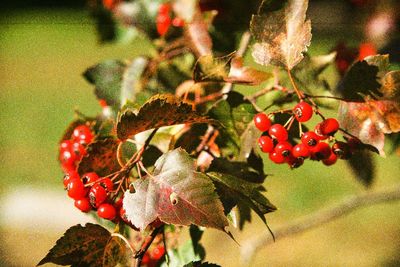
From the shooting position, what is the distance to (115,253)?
35.0 inches

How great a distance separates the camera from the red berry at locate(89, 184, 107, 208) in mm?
836

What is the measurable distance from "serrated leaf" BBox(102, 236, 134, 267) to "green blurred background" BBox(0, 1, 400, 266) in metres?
2.22

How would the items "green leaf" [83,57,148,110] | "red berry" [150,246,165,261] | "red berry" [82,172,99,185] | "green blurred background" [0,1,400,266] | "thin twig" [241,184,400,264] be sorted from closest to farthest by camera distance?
"red berry" [82,172,99,185], "red berry" [150,246,165,261], "green leaf" [83,57,148,110], "thin twig" [241,184,400,264], "green blurred background" [0,1,400,266]

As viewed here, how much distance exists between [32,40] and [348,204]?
9.22 meters

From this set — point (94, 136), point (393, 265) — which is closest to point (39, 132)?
point (393, 265)

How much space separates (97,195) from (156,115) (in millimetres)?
163

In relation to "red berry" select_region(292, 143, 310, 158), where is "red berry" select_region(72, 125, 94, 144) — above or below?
above

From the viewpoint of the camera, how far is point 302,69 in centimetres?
105

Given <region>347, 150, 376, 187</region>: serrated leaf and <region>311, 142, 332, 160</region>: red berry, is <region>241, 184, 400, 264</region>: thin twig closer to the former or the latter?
<region>347, 150, 376, 187</region>: serrated leaf

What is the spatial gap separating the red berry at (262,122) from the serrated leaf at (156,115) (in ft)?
0.39

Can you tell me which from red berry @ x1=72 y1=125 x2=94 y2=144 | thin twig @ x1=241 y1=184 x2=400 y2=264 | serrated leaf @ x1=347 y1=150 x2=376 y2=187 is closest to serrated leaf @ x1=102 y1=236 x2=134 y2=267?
red berry @ x1=72 y1=125 x2=94 y2=144

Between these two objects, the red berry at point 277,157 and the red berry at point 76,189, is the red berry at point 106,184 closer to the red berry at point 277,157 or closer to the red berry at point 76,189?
the red berry at point 76,189

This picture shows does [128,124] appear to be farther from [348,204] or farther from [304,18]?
[348,204]

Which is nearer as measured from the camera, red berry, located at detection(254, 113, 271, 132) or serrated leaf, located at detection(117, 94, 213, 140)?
serrated leaf, located at detection(117, 94, 213, 140)
